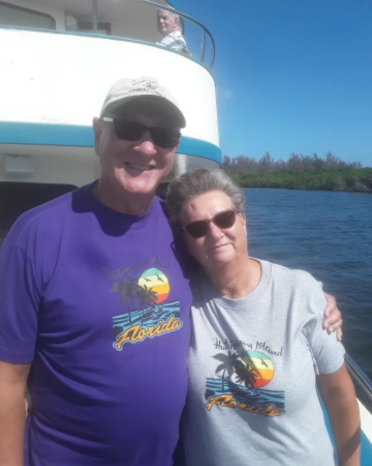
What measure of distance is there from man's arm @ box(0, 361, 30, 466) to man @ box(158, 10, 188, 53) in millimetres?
3307

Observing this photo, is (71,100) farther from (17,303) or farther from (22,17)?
(22,17)

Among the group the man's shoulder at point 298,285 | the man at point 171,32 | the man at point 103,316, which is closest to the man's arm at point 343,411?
the man's shoulder at point 298,285

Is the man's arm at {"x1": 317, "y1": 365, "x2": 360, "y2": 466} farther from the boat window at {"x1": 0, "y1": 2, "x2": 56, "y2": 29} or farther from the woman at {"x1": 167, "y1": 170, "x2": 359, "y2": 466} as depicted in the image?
the boat window at {"x1": 0, "y1": 2, "x2": 56, "y2": 29}

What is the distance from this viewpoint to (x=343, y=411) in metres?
1.63

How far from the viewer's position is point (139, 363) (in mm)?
1451

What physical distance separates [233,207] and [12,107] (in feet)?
7.24

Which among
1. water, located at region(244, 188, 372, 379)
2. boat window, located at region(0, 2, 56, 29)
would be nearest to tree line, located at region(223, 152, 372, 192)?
water, located at region(244, 188, 372, 379)

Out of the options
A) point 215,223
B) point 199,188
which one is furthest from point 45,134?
point 215,223

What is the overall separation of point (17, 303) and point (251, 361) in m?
0.87

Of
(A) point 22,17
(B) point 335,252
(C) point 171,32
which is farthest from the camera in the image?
(B) point 335,252

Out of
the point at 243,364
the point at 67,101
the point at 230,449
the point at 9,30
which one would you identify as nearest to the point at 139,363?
the point at 243,364

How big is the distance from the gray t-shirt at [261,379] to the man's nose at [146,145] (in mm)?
672

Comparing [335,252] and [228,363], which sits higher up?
[228,363]

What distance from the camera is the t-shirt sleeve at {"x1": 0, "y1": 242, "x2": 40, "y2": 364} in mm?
1345
